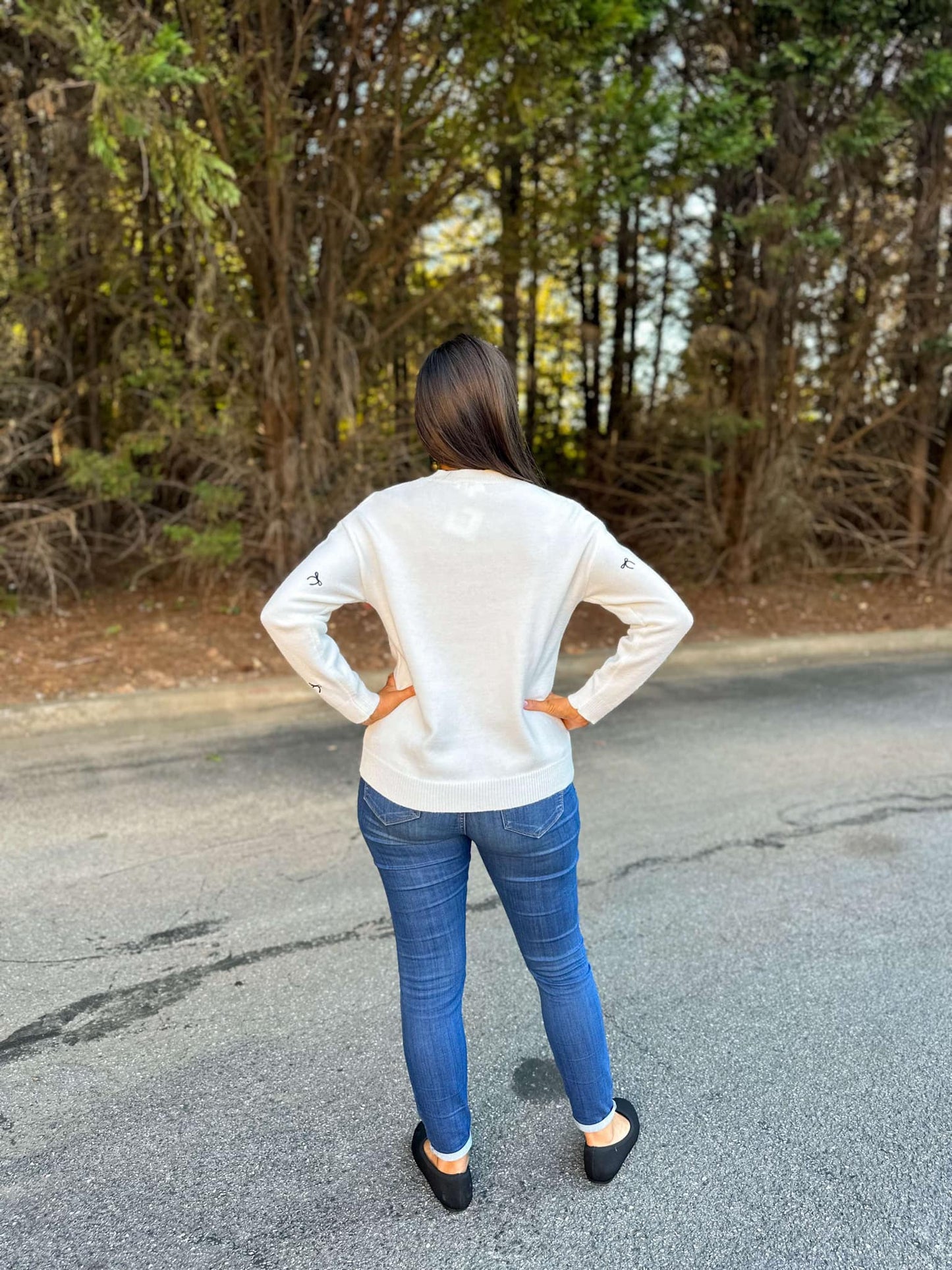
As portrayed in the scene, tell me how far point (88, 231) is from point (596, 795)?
253 inches

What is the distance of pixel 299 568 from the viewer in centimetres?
178

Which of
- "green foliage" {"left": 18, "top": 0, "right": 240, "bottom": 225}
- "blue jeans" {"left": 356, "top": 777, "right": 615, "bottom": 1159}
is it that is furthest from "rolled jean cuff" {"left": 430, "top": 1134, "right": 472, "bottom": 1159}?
"green foliage" {"left": 18, "top": 0, "right": 240, "bottom": 225}

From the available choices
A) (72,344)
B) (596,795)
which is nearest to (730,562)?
(596,795)

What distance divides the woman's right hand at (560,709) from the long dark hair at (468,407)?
0.48 metres

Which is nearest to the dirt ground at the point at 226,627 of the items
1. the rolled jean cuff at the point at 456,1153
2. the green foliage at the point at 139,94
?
the green foliage at the point at 139,94

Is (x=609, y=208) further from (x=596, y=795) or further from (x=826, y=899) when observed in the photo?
(x=826, y=899)

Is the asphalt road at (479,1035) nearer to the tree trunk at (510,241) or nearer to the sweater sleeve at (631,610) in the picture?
the sweater sleeve at (631,610)

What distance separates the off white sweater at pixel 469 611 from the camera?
1763 millimetres

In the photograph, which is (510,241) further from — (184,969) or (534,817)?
(534,817)

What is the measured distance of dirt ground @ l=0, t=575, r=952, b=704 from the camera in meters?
6.08

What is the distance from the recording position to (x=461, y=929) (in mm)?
1956

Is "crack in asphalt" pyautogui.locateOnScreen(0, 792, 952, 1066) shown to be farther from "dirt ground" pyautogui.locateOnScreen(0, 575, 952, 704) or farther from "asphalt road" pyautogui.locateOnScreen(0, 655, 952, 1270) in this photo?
"dirt ground" pyautogui.locateOnScreen(0, 575, 952, 704)

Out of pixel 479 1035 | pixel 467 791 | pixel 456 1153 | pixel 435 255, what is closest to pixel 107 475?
pixel 435 255

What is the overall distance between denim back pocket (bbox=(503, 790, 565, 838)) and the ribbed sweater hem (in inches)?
0.4
